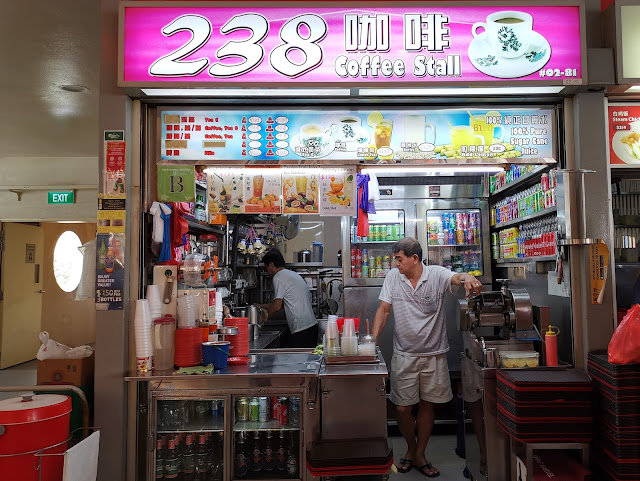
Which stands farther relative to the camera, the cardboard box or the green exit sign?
the green exit sign

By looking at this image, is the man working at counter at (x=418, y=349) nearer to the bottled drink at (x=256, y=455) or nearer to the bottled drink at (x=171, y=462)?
the bottled drink at (x=256, y=455)

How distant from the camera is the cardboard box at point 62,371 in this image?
134 inches

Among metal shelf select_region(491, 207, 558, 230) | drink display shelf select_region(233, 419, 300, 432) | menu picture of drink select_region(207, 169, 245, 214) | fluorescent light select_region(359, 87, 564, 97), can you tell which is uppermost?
fluorescent light select_region(359, 87, 564, 97)

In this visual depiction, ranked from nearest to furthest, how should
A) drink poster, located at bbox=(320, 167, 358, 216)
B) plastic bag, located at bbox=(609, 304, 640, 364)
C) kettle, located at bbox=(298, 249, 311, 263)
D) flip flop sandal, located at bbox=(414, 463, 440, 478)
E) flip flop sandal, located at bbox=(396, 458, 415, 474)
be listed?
plastic bag, located at bbox=(609, 304, 640, 364) → drink poster, located at bbox=(320, 167, 358, 216) → flip flop sandal, located at bbox=(414, 463, 440, 478) → flip flop sandal, located at bbox=(396, 458, 415, 474) → kettle, located at bbox=(298, 249, 311, 263)

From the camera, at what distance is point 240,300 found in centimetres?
655

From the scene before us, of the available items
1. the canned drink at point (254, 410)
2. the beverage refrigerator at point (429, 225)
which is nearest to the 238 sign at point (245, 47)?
the canned drink at point (254, 410)

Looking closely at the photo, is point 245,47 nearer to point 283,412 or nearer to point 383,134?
point 383,134

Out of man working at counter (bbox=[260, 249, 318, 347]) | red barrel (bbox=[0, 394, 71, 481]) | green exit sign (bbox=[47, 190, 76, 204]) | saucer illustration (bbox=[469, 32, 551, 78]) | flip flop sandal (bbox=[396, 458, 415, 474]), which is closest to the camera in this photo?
red barrel (bbox=[0, 394, 71, 481])

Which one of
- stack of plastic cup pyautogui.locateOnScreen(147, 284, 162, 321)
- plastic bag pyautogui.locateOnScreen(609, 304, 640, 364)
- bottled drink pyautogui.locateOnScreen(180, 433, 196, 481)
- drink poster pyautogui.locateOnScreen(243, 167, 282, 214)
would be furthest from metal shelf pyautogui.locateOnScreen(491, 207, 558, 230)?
bottled drink pyautogui.locateOnScreen(180, 433, 196, 481)

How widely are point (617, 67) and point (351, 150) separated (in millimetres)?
1894

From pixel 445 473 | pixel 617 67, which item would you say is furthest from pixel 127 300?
pixel 617 67

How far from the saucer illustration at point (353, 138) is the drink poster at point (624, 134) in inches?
69.9

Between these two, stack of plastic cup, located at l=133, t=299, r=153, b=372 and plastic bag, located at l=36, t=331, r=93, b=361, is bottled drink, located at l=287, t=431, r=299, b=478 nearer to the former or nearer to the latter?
stack of plastic cup, located at l=133, t=299, r=153, b=372

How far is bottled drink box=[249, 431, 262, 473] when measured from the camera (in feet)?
11.3
